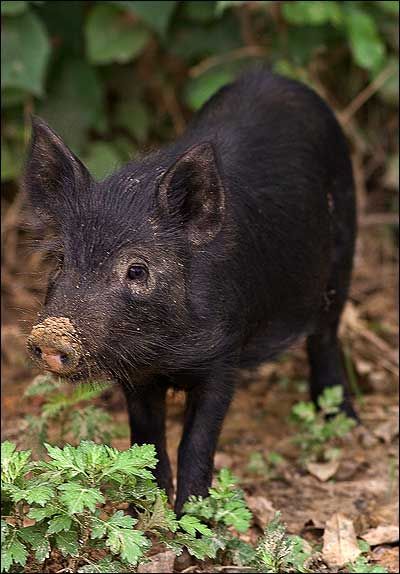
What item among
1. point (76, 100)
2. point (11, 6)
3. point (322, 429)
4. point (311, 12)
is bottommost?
point (322, 429)

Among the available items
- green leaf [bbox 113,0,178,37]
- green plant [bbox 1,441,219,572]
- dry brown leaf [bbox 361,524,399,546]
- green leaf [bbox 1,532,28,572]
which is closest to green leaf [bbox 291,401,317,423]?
dry brown leaf [bbox 361,524,399,546]

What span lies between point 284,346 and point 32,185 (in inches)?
57.4

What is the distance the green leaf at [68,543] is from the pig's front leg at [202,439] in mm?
994

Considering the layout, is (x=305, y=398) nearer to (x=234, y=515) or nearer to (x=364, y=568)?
(x=234, y=515)

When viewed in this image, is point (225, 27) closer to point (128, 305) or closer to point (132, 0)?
point (132, 0)

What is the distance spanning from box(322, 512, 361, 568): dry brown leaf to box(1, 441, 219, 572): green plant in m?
1.04

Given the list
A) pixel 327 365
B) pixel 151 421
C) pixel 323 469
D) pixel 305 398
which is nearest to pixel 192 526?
pixel 151 421

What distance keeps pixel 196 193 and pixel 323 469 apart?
194 cm

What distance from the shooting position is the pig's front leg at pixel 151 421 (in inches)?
195

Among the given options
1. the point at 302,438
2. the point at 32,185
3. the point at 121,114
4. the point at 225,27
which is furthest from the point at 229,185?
the point at 121,114

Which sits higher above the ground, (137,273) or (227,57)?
(227,57)

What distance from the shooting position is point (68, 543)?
3799 millimetres

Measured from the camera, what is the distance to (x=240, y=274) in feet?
16.1

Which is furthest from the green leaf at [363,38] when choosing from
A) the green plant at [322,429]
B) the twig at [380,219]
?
the green plant at [322,429]
